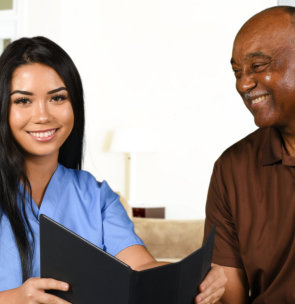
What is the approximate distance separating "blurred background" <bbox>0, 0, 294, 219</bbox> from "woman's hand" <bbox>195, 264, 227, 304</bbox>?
332 centimetres

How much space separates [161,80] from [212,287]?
3784 mm

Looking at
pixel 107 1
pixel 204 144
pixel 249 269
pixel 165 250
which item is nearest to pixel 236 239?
pixel 249 269

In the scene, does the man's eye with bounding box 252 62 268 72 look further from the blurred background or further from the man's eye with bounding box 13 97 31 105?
the blurred background

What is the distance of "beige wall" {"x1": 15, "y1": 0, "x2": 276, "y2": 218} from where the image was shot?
467 centimetres

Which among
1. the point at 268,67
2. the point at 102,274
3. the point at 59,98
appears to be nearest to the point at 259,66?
the point at 268,67

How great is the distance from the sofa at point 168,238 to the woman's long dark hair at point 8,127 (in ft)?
4.08

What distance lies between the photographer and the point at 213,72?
185 inches

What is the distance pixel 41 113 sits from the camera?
4.53 ft

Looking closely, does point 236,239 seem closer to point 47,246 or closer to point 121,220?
point 121,220

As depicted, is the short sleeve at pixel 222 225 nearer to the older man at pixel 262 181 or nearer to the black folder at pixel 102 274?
the older man at pixel 262 181

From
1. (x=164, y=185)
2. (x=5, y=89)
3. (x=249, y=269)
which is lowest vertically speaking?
(x=164, y=185)

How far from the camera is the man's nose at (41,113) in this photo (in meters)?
1.37

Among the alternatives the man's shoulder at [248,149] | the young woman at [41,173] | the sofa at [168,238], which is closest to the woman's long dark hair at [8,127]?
the young woman at [41,173]

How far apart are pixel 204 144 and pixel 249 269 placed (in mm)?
3374
